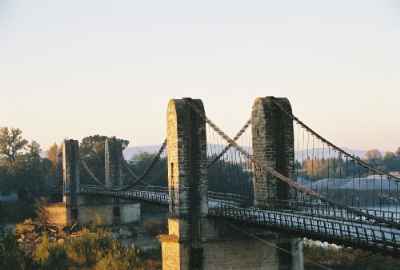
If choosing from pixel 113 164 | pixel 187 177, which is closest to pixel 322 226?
pixel 187 177

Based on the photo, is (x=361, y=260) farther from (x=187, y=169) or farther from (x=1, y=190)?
(x=1, y=190)

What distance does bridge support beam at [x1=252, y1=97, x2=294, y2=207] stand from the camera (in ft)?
145

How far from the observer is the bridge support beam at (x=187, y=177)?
140 ft

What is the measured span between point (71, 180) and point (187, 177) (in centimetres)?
5389

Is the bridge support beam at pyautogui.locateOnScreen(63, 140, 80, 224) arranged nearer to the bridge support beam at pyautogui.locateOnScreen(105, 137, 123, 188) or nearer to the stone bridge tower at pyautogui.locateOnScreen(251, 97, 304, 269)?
the bridge support beam at pyautogui.locateOnScreen(105, 137, 123, 188)

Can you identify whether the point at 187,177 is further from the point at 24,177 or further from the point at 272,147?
the point at 24,177

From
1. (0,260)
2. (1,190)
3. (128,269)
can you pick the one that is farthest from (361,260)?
(1,190)

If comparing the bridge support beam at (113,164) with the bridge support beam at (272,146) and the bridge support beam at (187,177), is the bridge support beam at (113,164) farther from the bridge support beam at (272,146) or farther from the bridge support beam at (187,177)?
the bridge support beam at (272,146)

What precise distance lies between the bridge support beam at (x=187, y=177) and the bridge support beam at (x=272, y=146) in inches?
141

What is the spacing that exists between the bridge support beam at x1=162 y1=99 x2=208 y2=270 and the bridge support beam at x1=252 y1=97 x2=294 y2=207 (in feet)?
11.8

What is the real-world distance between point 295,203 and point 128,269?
18754 millimetres

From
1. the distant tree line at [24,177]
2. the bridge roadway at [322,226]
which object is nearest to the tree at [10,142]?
the distant tree line at [24,177]

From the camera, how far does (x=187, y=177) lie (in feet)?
142

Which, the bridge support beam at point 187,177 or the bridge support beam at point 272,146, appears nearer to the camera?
the bridge support beam at point 187,177
